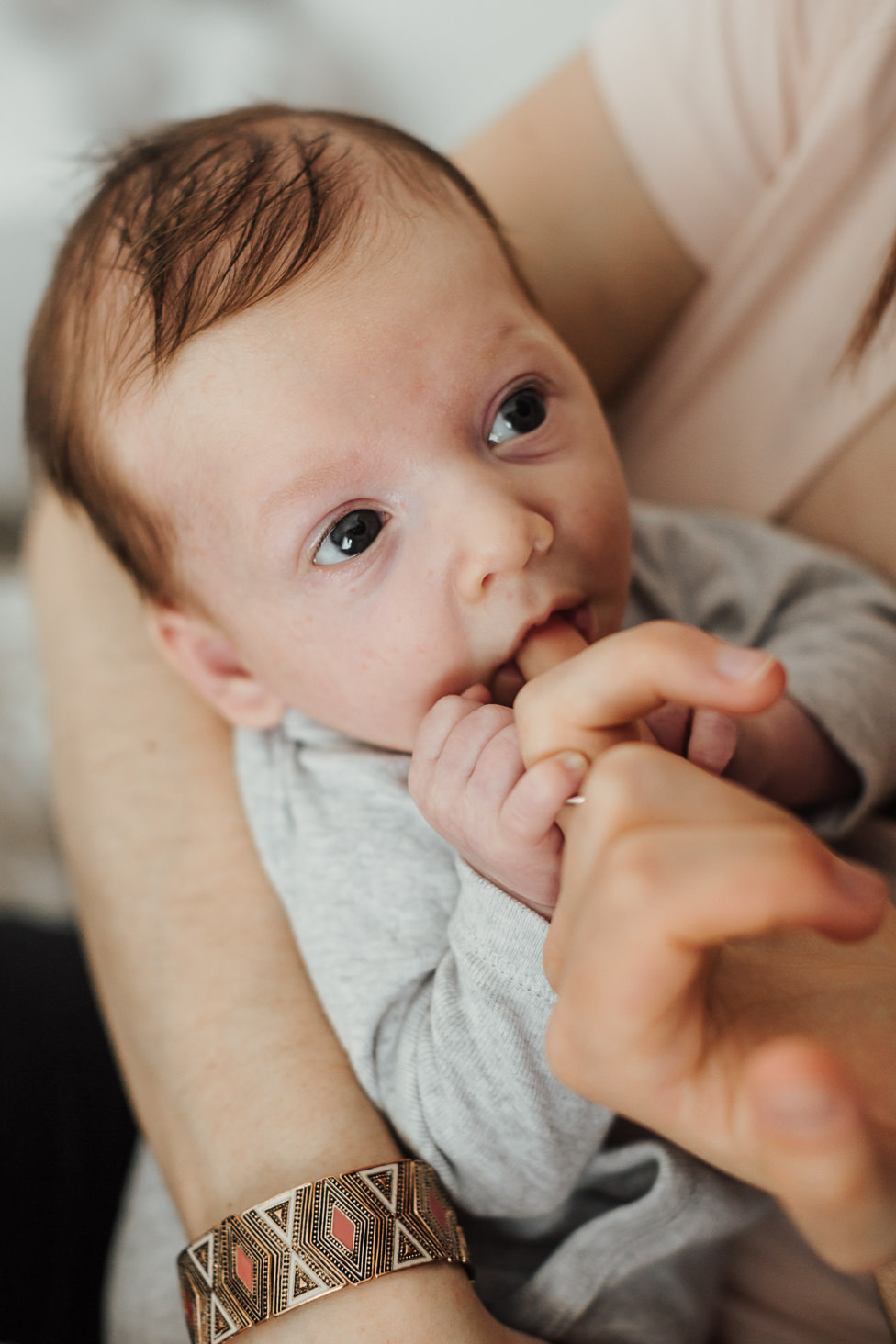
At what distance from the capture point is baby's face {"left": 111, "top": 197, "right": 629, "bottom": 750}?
61cm

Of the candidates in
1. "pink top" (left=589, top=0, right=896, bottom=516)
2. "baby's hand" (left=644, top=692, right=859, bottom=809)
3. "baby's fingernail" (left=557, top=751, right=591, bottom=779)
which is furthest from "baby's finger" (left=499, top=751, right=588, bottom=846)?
"pink top" (left=589, top=0, right=896, bottom=516)

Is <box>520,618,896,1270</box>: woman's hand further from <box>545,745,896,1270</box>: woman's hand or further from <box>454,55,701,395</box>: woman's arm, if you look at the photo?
<box>454,55,701,395</box>: woman's arm

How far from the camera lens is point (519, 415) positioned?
26.4 inches

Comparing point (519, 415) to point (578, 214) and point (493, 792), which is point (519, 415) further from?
point (578, 214)

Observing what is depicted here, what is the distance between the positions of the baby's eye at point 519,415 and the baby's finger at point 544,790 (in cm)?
30

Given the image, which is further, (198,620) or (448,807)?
(198,620)

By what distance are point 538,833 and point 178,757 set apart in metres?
0.47

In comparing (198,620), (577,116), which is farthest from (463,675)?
(577,116)

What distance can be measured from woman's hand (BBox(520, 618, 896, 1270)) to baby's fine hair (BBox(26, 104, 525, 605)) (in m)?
0.43

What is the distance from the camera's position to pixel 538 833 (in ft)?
1.53

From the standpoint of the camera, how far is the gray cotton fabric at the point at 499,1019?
1.97 feet

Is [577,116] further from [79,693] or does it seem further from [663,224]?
[79,693]

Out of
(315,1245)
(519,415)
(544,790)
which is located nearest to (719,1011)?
(544,790)

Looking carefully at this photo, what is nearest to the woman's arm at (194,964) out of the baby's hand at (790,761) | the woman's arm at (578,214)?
the baby's hand at (790,761)
